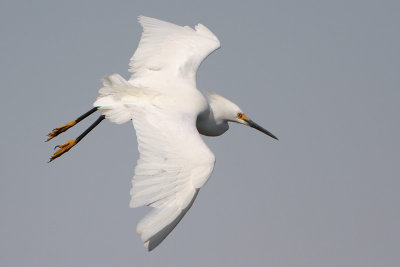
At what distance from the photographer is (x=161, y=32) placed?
18.8m

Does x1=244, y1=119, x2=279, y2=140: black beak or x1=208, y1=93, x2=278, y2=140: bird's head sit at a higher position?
x1=208, y1=93, x2=278, y2=140: bird's head

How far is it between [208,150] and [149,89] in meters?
2.41

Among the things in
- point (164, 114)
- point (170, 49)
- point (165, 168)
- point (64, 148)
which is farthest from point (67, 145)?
point (165, 168)

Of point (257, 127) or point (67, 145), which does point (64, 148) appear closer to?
point (67, 145)

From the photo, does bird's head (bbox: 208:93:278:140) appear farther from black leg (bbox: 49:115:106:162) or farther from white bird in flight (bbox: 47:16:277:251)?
black leg (bbox: 49:115:106:162)

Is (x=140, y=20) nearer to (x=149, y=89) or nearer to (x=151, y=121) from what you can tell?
(x=149, y=89)

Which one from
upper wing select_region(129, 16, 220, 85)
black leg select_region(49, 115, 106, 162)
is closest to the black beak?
upper wing select_region(129, 16, 220, 85)

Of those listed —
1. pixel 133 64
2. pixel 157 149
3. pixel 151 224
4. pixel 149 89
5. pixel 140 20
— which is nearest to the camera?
pixel 151 224

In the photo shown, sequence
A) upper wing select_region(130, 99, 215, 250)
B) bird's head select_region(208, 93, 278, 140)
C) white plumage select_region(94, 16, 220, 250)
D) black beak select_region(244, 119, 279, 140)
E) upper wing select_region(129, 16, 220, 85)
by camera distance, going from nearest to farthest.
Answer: upper wing select_region(130, 99, 215, 250)
white plumage select_region(94, 16, 220, 250)
upper wing select_region(129, 16, 220, 85)
bird's head select_region(208, 93, 278, 140)
black beak select_region(244, 119, 279, 140)

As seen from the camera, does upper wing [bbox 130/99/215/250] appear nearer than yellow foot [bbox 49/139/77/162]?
Yes

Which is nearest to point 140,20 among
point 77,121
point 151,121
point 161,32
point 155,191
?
point 161,32

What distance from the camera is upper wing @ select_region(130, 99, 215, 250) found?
1288 cm

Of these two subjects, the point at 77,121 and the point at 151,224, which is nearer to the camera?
the point at 151,224

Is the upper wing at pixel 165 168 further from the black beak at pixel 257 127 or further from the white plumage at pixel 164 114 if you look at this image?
the black beak at pixel 257 127
